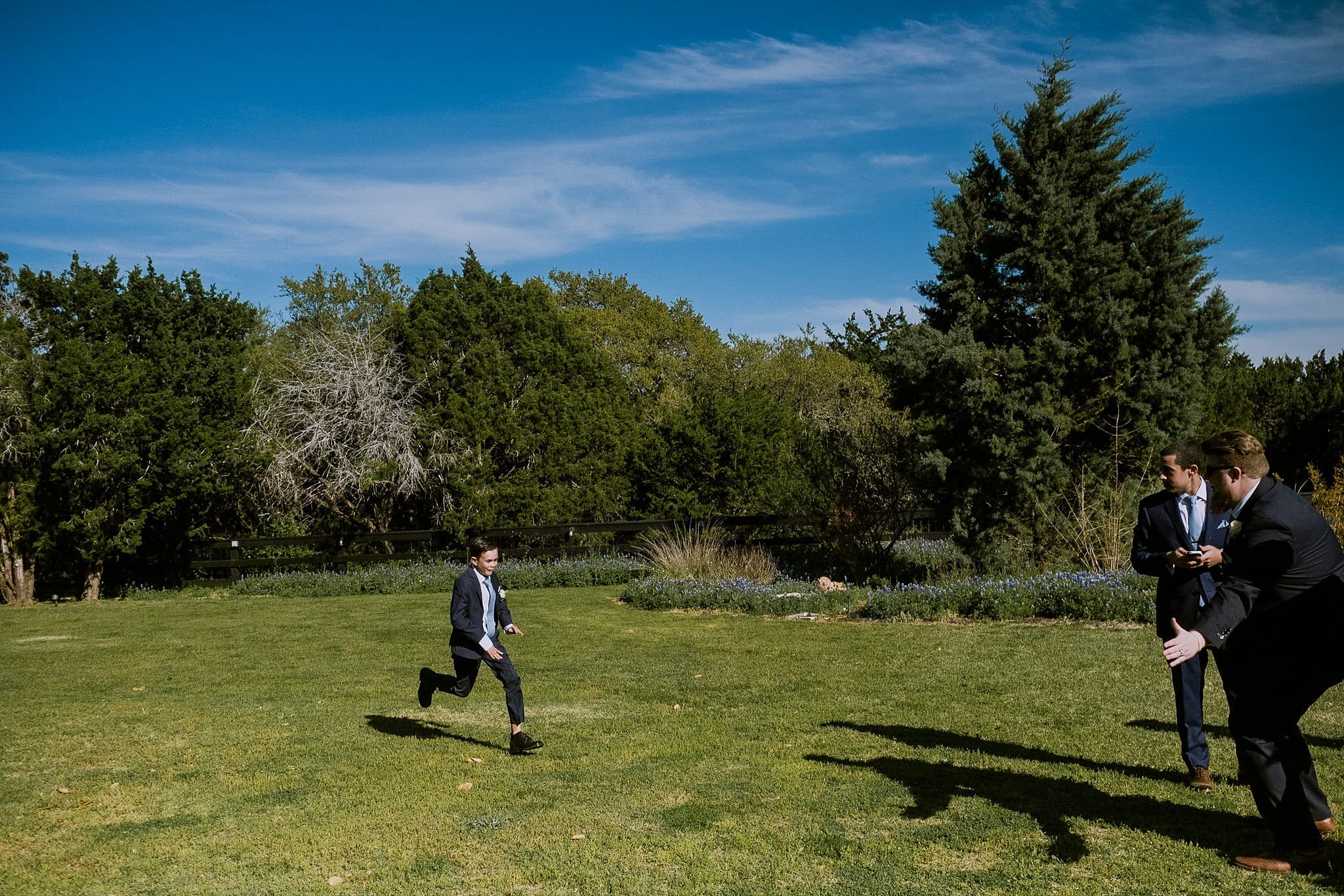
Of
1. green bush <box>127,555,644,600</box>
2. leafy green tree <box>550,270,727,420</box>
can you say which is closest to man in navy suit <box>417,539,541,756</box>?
green bush <box>127,555,644,600</box>

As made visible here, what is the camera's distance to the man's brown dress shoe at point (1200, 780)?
5762mm

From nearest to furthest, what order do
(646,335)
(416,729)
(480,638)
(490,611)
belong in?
(480,638), (490,611), (416,729), (646,335)

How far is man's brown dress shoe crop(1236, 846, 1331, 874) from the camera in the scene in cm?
452

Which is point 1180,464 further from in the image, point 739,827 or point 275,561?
point 275,561

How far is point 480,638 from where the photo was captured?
714 centimetres

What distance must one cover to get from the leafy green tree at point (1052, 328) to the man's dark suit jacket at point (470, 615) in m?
10.1

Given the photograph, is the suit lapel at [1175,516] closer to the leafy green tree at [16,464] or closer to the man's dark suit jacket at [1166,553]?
the man's dark suit jacket at [1166,553]

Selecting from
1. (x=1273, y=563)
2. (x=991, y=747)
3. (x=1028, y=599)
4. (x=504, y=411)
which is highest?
(x=504, y=411)

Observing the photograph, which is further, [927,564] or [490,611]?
[927,564]

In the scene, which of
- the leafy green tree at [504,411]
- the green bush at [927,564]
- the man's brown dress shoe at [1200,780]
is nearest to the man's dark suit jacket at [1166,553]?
the man's brown dress shoe at [1200,780]

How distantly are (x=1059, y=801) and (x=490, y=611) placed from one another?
13.3ft

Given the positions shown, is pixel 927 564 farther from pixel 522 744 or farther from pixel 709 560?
pixel 522 744

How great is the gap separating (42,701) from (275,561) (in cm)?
1205

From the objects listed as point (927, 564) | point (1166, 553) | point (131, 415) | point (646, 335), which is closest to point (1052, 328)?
point (927, 564)
